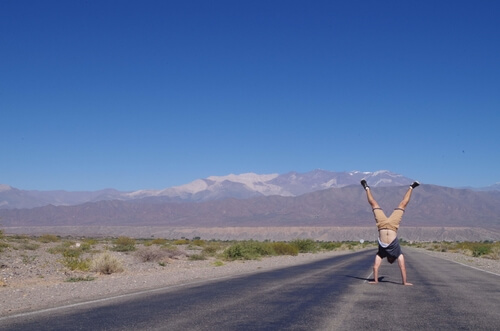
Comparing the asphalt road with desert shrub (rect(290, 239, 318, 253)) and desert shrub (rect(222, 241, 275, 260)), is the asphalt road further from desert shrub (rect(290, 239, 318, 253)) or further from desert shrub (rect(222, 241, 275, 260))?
desert shrub (rect(290, 239, 318, 253))

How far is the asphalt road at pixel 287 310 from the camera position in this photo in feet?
28.8

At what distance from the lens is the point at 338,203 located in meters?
178

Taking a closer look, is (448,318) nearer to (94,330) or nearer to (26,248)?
(94,330)

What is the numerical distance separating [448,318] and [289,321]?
108 inches

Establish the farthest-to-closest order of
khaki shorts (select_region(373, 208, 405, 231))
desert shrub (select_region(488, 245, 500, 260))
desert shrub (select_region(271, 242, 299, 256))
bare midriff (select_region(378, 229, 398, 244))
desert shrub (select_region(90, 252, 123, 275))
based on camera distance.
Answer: desert shrub (select_region(271, 242, 299, 256)) < desert shrub (select_region(488, 245, 500, 260)) < desert shrub (select_region(90, 252, 123, 275)) < bare midriff (select_region(378, 229, 398, 244)) < khaki shorts (select_region(373, 208, 405, 231))

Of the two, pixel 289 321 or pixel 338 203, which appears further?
pixel 338 203

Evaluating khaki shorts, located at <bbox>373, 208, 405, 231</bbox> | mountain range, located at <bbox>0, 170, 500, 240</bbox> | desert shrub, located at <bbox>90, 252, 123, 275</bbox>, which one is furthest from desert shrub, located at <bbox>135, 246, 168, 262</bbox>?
mountain range, located at <bbox>0, 170, 500, 240</bbox>

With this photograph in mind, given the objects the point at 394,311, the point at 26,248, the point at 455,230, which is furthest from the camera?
the point at 455,230

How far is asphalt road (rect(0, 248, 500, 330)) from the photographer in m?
8.78

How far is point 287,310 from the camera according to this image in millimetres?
10250

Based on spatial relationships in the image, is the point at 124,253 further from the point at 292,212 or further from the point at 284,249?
the point at 292,212

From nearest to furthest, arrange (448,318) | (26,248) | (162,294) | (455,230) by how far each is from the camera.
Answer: (448,318) → (162,294) → (26,248) → (455,230)

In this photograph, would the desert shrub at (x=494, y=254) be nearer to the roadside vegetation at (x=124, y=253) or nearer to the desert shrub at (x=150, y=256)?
the roadside vegetation at (x=124, y=253)

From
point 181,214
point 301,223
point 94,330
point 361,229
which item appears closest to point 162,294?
point 94,330
